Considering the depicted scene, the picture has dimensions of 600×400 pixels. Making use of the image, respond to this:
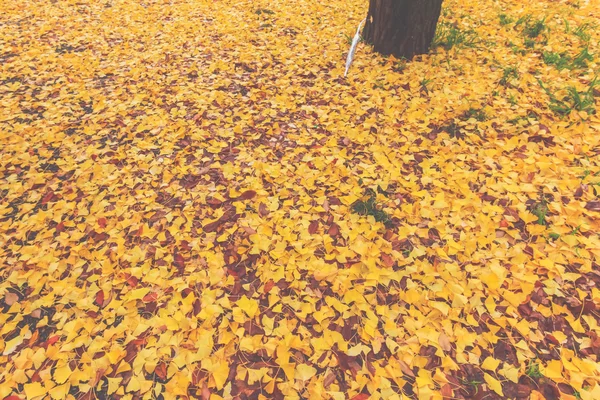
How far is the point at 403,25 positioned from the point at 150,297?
406cm

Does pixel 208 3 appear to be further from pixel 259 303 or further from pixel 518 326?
pixel 518 326

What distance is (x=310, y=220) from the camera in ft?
9.51

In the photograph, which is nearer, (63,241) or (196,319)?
(196,319)

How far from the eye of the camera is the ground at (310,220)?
212 cm

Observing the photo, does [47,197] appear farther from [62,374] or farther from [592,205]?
[592,205]

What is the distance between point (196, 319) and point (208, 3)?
613 cm

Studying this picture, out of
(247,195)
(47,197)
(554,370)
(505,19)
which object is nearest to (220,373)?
(247,195)

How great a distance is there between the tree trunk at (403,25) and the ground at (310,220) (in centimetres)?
17

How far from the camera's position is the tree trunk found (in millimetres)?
4109

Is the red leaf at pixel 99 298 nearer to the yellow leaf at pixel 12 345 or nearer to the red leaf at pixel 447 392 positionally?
the yellow leaf at pixel 12 345

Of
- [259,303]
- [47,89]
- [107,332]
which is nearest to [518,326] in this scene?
[259,303]

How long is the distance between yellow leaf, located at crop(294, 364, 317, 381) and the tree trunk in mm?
3919

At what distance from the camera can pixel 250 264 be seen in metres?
2.65

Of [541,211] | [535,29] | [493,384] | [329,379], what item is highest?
[535,29]
